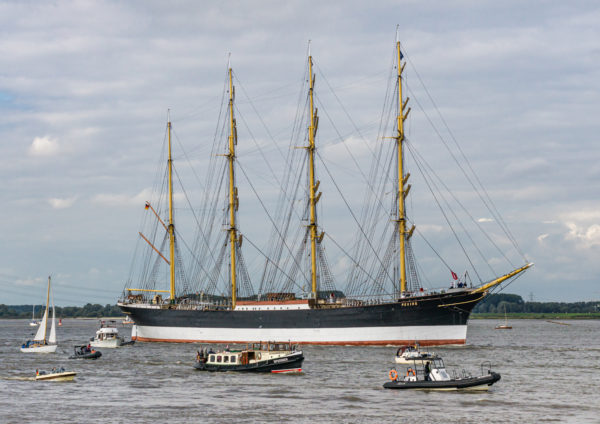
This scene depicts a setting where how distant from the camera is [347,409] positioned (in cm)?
4888

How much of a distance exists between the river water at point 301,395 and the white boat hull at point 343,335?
761cm

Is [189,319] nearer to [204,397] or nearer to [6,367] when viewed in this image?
[6,367]

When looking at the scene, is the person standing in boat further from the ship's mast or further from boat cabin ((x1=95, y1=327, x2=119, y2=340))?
boat cabin ((x1=95, y1=327, x2=119, y2=340))

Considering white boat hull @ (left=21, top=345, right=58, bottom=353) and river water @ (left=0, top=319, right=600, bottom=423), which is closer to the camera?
river water @ (left=0, top=319, right=600, bottom=423)

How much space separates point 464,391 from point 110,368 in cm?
3872

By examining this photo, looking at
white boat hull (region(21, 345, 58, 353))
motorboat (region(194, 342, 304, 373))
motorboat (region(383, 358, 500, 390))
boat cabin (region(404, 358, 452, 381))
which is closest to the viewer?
motorboat (region(383, 358, 500, 390))

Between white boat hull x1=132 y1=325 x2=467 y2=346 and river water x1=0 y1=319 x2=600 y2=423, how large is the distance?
7612 millimetres

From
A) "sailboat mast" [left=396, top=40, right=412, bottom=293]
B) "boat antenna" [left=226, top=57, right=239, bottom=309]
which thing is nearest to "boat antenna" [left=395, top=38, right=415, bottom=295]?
"sailboat mast" [left=396, top=40, right=412, bottom=293]

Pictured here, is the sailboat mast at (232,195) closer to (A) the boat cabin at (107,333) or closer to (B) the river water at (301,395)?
(A) the boat cabin at (107,333)

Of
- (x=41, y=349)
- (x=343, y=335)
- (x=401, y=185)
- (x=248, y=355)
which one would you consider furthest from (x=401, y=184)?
(x=41, y=349)

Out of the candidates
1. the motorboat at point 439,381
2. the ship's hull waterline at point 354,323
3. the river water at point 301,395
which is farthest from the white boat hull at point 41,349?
the motorboat at point 439,381

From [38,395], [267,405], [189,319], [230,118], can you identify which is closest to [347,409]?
[267,405]

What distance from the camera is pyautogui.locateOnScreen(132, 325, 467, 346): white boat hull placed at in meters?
89.6

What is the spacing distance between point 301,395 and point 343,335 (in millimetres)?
38920
